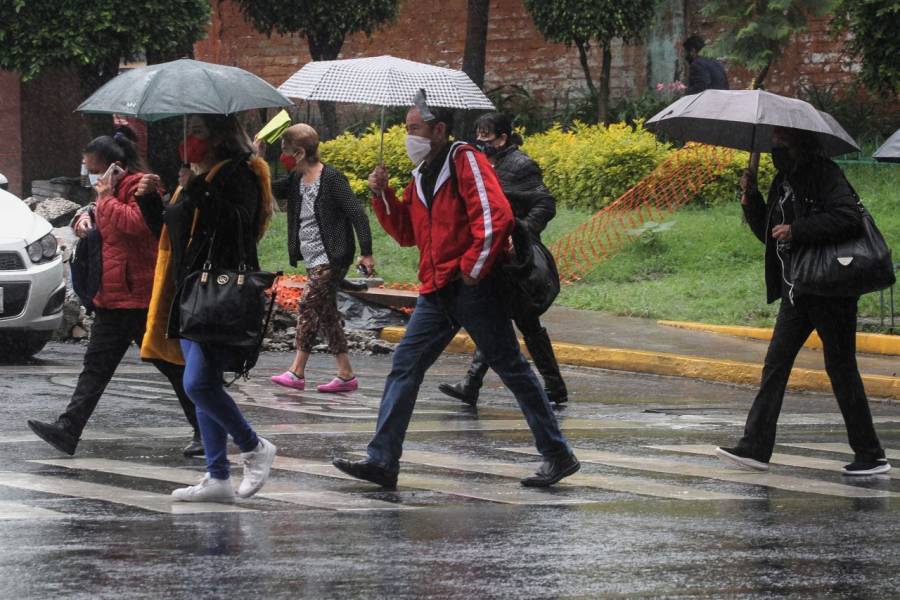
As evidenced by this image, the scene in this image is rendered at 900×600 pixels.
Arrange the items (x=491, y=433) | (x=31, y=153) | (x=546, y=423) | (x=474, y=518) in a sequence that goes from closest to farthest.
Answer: (x=474, y=518) < (x=546, y=423) < (x=491, y=433) < (x=31, y=153)

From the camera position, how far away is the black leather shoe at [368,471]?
301 inches

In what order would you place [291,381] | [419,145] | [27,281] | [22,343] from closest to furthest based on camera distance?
[419,145] < [291,381] < [27,281] < [22,343]

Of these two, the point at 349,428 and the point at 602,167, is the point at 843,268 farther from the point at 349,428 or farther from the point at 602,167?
the point at 602,167

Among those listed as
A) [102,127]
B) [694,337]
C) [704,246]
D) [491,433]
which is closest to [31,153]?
[102,127]

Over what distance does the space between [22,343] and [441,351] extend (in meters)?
6.22

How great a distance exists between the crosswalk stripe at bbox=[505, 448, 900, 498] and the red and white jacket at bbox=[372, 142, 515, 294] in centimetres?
157

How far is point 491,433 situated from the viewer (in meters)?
9.81

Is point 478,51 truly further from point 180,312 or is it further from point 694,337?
point 180,312

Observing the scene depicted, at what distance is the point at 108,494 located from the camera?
7453 millimetres

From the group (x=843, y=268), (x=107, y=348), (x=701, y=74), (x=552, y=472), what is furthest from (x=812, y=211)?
(x=701, y=74)

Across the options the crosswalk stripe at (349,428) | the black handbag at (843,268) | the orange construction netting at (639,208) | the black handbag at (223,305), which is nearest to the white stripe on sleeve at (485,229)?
the black handbag at (223,305)

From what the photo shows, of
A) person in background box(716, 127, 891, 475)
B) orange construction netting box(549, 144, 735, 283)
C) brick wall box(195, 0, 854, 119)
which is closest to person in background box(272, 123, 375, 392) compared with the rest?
person in background box(716, 127, 891, 475)

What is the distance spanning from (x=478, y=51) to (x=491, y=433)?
54.1 feet

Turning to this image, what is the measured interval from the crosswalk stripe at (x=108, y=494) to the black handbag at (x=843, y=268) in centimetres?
297
